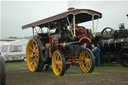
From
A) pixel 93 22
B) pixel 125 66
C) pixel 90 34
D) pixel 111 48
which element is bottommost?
pixel 125 66

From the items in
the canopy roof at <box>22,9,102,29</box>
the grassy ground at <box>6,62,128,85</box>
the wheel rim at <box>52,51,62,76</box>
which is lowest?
the grassy ground at <box>6,62,128,85</box>

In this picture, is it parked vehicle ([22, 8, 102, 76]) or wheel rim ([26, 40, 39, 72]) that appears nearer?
parked vehicle ([22, 8, 102, 76])

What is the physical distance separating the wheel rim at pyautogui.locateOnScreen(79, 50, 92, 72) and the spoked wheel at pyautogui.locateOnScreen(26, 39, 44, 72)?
149 cm

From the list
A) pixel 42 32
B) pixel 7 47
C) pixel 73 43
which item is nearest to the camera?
pixel 73 43

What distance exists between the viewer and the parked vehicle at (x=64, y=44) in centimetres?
619

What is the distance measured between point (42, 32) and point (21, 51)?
672 centimetres

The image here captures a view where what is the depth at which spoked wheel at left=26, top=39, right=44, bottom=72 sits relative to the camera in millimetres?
7141

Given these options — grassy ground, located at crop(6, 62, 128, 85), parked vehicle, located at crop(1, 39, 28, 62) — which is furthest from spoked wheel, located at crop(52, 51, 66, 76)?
parked vehicle, located at crop(1, 39, 28, 62)

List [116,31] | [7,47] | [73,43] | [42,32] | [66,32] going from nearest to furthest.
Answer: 1. [73,43]
2. [66,32]
3. [42,32]
4. [116,31]
5. [7,47]

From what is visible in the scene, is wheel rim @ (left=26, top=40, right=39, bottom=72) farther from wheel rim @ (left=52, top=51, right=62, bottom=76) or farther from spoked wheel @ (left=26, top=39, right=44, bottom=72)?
wheel rim @ (left=52, top=51, right=62, bottom=76)

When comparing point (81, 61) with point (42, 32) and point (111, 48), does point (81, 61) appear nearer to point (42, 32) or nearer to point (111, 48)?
point (42, 32)

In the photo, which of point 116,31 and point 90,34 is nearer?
point 90,34

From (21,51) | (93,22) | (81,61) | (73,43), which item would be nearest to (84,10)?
(93,22)

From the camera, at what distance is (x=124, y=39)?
8.58m
